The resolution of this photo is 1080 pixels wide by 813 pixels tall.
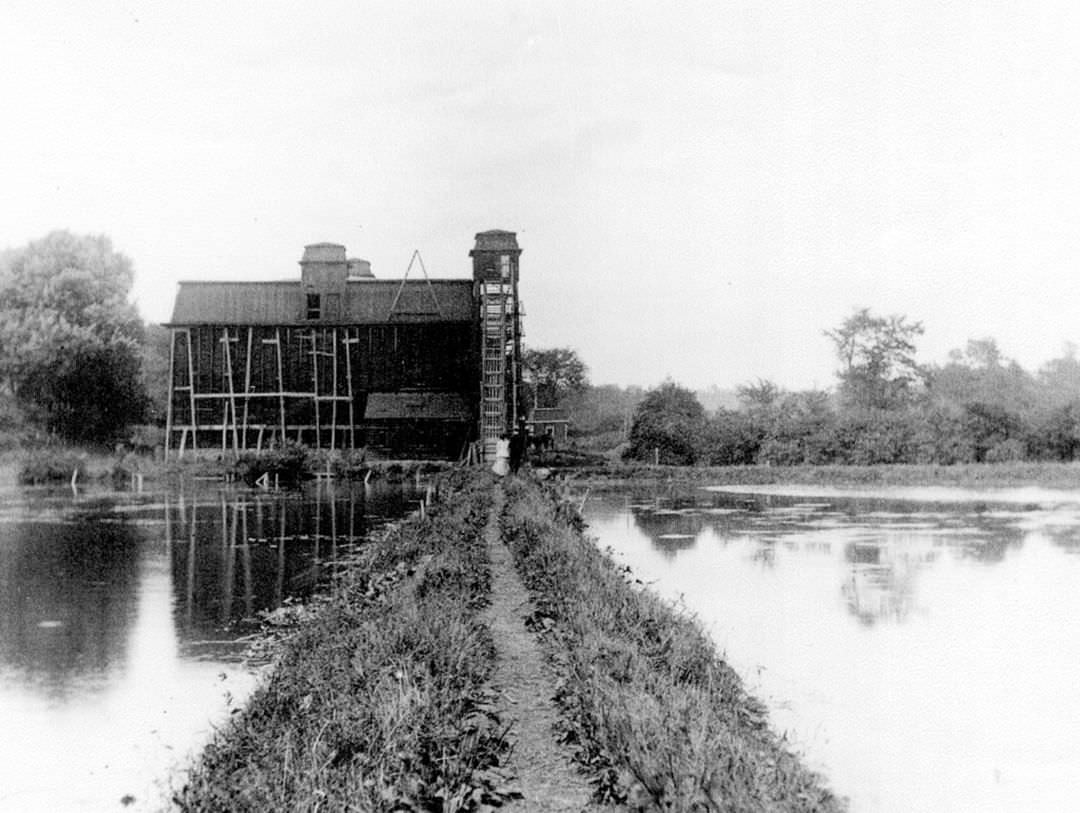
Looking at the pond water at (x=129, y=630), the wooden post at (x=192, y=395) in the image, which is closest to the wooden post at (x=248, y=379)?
the wooden post at (x=192, y=395)

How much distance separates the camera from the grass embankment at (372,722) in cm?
578

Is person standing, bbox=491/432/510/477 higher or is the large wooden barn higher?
the large wooden barn

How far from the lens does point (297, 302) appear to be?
5125 centimetres

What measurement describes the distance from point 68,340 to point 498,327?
71.2ft

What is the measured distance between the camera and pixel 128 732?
9141 mm

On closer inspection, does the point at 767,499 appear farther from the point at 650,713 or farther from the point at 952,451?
the point at 650,713

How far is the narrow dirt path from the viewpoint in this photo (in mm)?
6434

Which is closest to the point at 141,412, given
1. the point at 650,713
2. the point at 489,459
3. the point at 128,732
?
the point at 489,459

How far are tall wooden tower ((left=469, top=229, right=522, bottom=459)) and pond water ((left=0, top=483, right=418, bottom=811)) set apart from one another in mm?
19128

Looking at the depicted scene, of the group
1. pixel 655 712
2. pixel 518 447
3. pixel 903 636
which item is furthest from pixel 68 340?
pixel 655 712

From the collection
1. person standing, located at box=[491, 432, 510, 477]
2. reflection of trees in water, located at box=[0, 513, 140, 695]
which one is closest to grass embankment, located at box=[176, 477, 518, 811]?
reflection of trees in water, located at box=[0, 513, 140, 695]

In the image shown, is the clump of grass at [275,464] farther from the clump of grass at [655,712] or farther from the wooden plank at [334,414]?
the clump of grass at [655,712]

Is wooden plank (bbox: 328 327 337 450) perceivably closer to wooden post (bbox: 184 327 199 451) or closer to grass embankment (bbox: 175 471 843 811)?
wooden post (bbox: 184 327 199 451)

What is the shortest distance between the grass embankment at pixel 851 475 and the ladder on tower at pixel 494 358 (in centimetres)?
393
